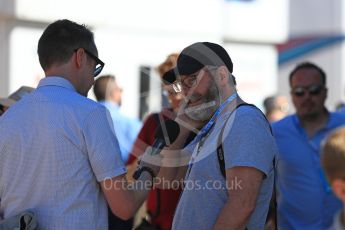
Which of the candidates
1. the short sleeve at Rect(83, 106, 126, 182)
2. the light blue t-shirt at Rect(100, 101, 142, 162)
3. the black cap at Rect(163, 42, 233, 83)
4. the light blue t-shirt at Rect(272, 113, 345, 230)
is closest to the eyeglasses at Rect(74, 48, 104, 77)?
the short sleeve at Rect(83, 106, 126, 182)

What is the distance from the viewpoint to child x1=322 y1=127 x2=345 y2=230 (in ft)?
8.18

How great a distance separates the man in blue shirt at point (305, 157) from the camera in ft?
17.6

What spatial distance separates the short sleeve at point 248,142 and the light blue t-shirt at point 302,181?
2025mm

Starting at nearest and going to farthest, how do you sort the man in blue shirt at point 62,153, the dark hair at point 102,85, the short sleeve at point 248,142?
1. the short sleeve at point 248,142
2. the man in blue shirt at point 62,153
3. the dark hair at point 102,85

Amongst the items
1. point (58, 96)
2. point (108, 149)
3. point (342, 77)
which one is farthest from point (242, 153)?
point (342, 77)

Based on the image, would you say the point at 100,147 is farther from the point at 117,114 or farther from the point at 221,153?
the point at 117,114

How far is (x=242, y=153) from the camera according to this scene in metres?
3.24

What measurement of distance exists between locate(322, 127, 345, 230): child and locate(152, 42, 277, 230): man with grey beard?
70cm

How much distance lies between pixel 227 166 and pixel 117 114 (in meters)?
3.89

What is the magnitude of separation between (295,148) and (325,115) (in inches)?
13.9

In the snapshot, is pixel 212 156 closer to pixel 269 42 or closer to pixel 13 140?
pixel 13 140

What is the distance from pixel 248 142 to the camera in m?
3.26

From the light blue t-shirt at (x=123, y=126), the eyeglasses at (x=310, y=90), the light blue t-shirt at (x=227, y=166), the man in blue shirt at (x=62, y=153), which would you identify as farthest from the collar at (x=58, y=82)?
the light blue t-shirt at (x=123, y=126)

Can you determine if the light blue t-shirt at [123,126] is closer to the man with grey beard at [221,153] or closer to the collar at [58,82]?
the man with grey beard at [221,153]
